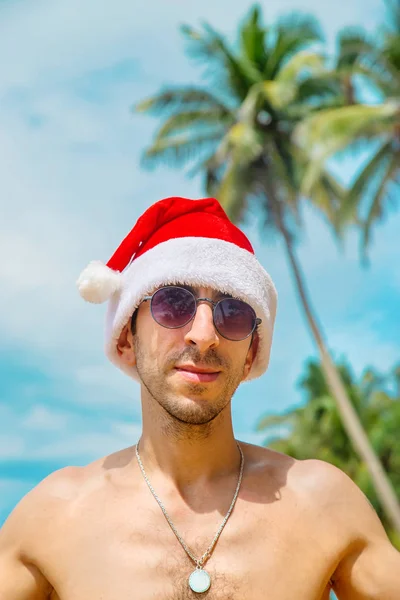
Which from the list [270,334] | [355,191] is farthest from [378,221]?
[270,334]

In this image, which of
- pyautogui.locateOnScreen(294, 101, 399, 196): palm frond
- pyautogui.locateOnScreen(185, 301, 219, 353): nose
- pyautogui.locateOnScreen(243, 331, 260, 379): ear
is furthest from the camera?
pyautogui.locateOnScreen(294, 101, 399, 196): palm frond

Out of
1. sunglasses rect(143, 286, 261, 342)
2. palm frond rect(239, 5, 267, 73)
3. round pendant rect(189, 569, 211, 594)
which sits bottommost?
round pendant rect(189, 569, 211, 594)

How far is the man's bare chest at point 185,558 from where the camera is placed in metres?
2.87

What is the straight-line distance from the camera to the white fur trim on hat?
10.2ft

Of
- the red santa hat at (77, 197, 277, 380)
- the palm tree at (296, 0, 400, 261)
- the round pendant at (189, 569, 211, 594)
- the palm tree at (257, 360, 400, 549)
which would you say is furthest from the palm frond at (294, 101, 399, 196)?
the round pendant at (189, 569, 211, 594)

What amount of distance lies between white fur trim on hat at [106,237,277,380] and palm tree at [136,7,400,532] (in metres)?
19.6

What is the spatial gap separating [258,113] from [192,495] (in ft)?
72.8

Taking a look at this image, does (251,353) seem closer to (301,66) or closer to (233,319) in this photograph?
(233,319)

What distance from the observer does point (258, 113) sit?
24.4 m

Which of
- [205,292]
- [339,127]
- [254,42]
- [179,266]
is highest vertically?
[254,42]

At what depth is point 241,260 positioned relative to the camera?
10.6 feet

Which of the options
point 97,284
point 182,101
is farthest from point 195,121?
point 97,284

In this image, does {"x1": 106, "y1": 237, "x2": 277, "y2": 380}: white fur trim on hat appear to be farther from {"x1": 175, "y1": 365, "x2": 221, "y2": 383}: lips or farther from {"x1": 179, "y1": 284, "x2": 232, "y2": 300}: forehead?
{"x1": 175, "y1": 365, "x2": 221, "y2": 383}: lips

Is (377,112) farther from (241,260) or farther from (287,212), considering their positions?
(241,260)
